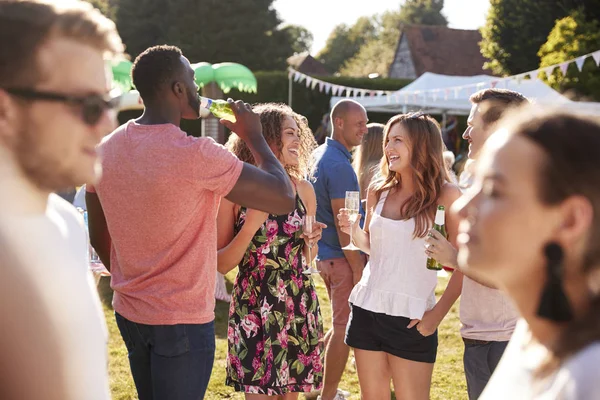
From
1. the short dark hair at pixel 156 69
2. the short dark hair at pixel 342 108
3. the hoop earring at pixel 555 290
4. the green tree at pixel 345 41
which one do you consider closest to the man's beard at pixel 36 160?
the hoop earring at pixel 555 290

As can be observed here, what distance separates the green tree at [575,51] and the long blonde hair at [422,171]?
48.2 feet

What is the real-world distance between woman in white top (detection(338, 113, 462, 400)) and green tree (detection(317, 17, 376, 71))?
3425 inches

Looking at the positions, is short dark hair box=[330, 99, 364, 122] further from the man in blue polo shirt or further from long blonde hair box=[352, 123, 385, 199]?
long blonde hair box=[352, 123, 385, 199]

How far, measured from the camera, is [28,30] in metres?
1.33

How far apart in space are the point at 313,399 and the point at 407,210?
7.26 feet

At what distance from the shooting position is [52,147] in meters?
1.38

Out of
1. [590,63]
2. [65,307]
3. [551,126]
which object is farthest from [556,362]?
[590,63]

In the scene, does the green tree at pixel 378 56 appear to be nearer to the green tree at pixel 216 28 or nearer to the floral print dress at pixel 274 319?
the green tree at pixel 216 28

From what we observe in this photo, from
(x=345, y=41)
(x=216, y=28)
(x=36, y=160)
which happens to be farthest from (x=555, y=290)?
(x=345, y=41)

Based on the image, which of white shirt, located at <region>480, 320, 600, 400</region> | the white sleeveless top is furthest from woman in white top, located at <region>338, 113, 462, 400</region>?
white shirt, located at <region>480, 320, 600, 400</region>

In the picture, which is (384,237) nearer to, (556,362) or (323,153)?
(323,153)

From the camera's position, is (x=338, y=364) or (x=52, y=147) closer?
(x=52, y=147)

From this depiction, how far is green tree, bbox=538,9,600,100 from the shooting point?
1862 cm

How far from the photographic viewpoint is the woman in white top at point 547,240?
1337 millimetres
